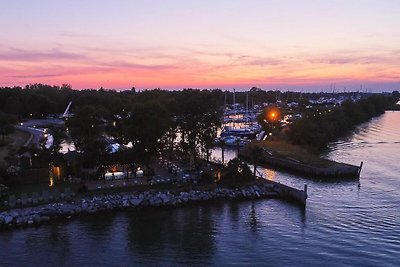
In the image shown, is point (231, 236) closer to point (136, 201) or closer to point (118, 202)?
point (136, 201)

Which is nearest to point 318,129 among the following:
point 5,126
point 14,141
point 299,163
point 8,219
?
point 299,163

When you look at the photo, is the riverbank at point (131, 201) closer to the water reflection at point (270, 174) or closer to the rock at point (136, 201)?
the rock at point (136, 201)

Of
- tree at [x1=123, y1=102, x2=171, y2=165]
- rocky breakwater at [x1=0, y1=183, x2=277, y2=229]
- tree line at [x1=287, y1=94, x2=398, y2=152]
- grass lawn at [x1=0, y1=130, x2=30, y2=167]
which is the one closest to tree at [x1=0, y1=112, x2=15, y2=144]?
grass lawn at [x1=0, y1=130, x2=30, y2=167]

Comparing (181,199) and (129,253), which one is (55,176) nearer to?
(181,199)

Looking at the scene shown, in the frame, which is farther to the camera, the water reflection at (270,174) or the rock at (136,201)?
the water reflection at (270,174)

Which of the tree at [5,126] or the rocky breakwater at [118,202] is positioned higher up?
the tree at [5,126]

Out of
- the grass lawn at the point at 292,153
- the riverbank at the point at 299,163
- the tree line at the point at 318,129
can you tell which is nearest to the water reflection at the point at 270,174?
the riverbank at the point at 299,163

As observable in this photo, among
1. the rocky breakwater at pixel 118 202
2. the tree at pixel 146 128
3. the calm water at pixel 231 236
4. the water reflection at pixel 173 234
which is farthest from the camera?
the tree at pixel 146 128

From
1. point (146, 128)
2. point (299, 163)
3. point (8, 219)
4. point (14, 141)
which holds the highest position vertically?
point (146, 128)
